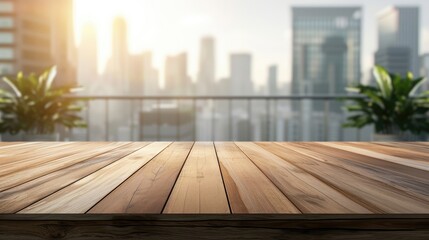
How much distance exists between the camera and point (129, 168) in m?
1.19

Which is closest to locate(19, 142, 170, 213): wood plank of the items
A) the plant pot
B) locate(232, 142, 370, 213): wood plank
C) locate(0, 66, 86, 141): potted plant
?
locate(232, 142, 370, 213): wood plank

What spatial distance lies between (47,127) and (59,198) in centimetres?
353

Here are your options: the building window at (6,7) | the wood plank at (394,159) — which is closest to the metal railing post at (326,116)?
the wood plank at (394,159)

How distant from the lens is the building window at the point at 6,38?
46562 millimetres

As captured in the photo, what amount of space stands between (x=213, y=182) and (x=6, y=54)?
175 ft

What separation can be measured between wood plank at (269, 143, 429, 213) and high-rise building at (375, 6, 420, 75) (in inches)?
4471

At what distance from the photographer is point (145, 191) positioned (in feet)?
2.84

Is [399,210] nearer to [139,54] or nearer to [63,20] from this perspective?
[139,54]

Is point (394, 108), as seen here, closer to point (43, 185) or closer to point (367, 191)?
point (367, 191)

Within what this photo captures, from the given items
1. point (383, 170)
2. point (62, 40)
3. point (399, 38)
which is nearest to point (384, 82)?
point (383, 170)

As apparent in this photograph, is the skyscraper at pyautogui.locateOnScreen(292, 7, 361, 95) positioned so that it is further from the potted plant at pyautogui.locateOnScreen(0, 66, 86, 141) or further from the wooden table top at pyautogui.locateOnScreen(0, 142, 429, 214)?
the wooden table top at pyautogui.locateOnScreen(0, 142, 429, 214)

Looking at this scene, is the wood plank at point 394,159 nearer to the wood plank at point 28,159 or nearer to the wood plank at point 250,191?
the wood plank at point 250,191

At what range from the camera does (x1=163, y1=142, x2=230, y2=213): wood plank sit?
0.73 m

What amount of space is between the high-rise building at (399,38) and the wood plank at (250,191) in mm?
113670
